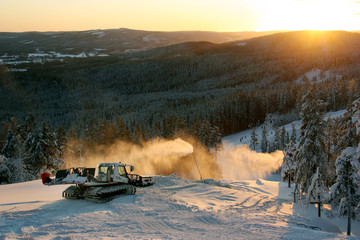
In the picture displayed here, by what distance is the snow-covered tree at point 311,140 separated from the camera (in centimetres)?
2731

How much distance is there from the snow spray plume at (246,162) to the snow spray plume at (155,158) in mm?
11180

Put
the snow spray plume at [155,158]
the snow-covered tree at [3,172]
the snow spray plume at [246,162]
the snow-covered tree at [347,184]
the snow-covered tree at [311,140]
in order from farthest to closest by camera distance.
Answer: the snow spray plume at [246,162]
the snow spray plume at [155,158]
the snow-covered tree at [3,172]
the snow-covered tree at [311,140]
the snow-covered tree at [347,184]

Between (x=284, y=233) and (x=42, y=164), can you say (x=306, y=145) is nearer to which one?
(x=284, y=233)

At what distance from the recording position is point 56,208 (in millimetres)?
16938

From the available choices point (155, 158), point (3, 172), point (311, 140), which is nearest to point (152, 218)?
point (311, 140)

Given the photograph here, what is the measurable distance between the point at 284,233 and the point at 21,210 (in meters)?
13.5

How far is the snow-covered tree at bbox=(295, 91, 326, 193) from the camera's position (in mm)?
27312

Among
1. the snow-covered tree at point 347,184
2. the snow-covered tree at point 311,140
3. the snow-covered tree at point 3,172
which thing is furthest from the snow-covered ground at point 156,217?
the snow-covered tree at point 3,172

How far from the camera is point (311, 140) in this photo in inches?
1084

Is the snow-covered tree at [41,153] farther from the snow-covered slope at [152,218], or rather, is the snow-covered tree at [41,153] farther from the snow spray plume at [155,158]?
the snow-covered slope at [152,218]

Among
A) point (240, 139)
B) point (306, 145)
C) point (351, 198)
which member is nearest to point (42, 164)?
point (306, 145)

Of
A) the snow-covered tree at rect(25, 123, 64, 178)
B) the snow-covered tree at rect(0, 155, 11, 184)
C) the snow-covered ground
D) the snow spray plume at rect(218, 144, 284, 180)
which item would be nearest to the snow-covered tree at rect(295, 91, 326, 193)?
the snow-covered ground

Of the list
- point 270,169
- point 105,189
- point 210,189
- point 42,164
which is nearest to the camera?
point 105,189

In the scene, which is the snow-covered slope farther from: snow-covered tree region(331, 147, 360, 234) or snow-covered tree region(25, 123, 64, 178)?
snow-covered tree region(25, 123, 64, 178)
